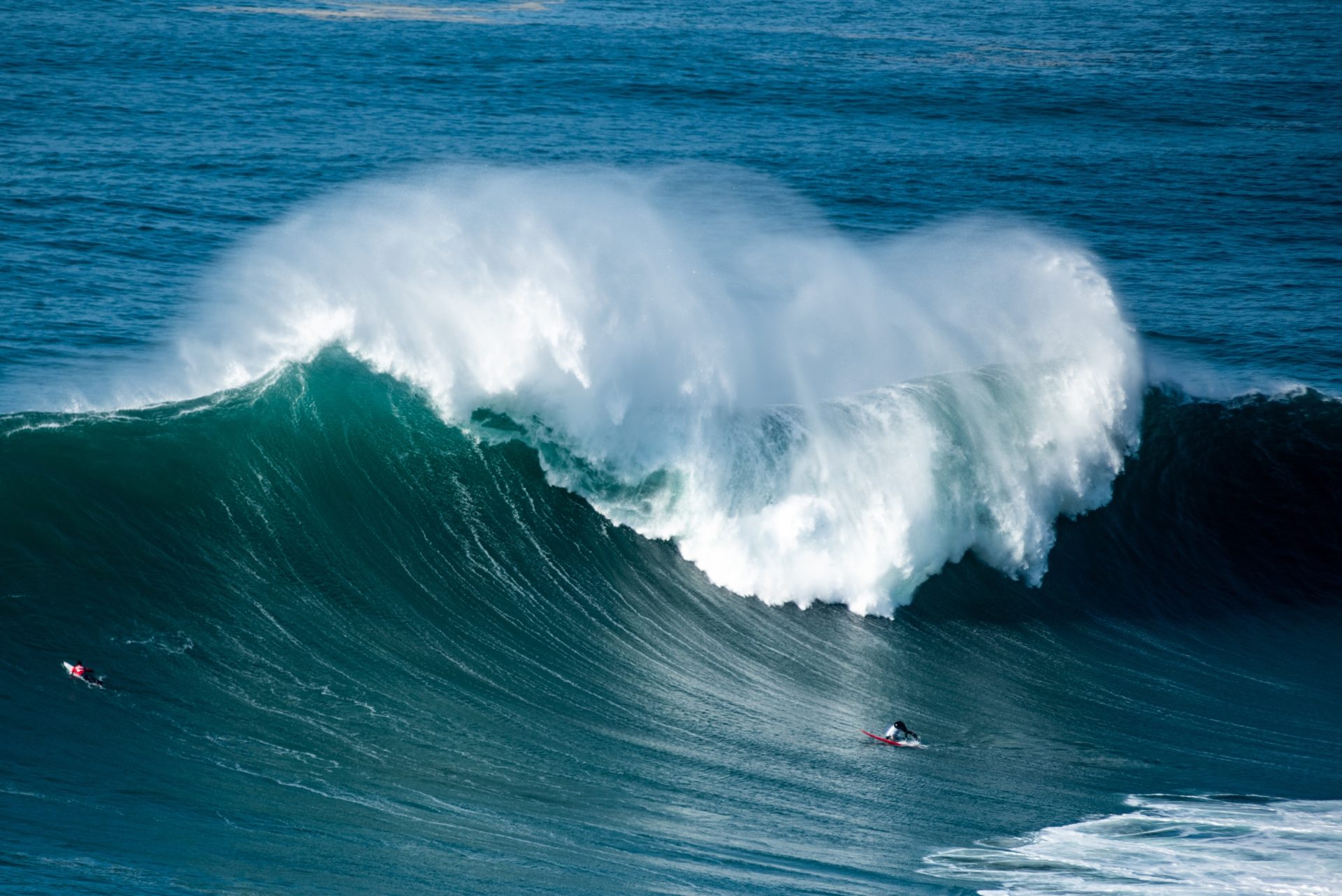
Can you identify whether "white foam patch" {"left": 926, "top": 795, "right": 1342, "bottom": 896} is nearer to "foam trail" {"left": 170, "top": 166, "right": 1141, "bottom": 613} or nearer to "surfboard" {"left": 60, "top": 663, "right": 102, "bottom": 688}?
"foam trail" {"left": 170, "top": 166, "right": 1141, "bottom": 613}

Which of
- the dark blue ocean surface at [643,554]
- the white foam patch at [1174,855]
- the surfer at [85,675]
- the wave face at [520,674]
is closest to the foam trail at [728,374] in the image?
the dark blue ocean surface at [643,554]

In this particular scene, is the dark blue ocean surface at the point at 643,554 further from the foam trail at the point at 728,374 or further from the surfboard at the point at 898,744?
the surfboard at the point at 898,744

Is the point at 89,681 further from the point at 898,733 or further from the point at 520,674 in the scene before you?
the point at 898,733

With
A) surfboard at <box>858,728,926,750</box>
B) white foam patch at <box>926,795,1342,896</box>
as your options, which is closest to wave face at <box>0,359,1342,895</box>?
surfboard at <box>858,728,926,750</box>

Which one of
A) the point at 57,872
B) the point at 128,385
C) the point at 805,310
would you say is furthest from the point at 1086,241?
the point at 57,872

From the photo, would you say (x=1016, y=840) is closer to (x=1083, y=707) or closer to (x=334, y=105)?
(x=1083, y=707)

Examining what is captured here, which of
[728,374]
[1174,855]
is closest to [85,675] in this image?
[728,374]
